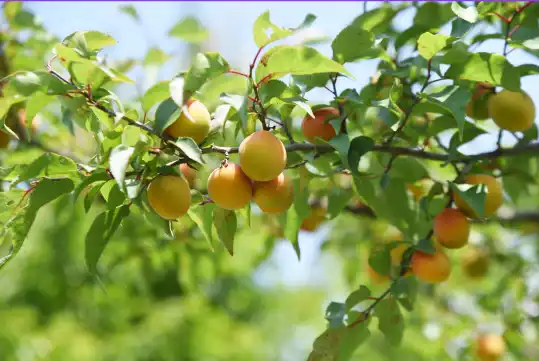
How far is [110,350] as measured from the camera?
177 inches

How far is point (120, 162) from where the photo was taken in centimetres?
82

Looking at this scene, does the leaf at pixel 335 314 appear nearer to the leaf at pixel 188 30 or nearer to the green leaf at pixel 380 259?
the green leaf at pixel 380 259

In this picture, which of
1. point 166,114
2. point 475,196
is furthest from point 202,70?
point 475,196

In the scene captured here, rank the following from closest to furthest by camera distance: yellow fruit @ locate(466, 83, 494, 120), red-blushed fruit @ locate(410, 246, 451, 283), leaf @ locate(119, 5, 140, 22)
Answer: red-blushed fruit @ locate(410, 246, 451, 283), yellow fruit @ locate(466, 83, 494, 120), leaf @ locate(119, 5, 140, 22)

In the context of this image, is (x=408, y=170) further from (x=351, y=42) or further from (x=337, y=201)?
(x=351, y=42)

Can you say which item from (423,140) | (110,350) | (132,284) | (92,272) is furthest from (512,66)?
(132,284)

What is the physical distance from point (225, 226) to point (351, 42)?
382 millimetres

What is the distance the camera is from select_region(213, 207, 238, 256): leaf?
106 centimetres

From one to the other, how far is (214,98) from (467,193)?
488 mm

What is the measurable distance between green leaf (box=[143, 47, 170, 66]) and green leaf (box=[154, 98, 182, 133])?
0.88m

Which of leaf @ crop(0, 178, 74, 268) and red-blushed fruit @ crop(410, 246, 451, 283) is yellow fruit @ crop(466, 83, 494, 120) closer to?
red-blushed fruit @ crop(410, 246, 451, 283)

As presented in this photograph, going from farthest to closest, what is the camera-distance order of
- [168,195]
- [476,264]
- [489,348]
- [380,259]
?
[476,264]
[489,348]
[380,259]
[168,195]

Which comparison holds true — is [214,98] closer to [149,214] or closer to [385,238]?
Answer: [149,214]

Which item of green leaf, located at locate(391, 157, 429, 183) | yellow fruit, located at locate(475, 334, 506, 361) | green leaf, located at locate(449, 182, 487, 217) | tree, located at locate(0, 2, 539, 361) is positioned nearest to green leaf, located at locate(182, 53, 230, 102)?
tree, located at locate(0, 2, 539, 361)
